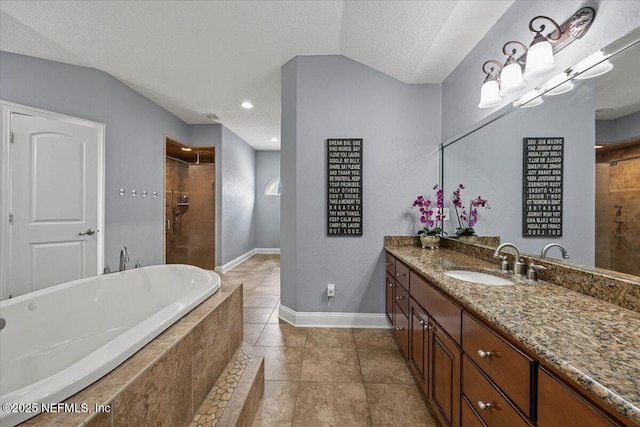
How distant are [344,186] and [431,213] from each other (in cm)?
86

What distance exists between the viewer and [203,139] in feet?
14.9

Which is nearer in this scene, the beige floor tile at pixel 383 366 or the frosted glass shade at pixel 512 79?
the frosted glass shade at pixel 512 79

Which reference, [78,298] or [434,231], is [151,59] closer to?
[78,298]

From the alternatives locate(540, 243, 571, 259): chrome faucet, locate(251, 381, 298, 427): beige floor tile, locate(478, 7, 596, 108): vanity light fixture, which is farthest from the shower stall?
locate(540, 243, 571, 259): chrome faucet

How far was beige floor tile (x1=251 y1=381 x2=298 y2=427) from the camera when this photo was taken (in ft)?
4.58

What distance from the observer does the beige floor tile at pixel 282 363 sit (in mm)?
1758

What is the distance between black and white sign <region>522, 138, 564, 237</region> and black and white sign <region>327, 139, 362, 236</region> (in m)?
1.30

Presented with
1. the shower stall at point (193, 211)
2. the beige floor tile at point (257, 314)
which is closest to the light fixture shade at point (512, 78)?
the beige floor tile at point (257, 314)

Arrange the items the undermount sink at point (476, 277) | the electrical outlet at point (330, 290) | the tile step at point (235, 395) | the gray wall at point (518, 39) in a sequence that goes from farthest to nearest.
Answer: the electrical outlet at point (330, 290) → the undermount sink at point (476, 277) → the tile step at point (235, 395) → the gray wall at point (518, 39)

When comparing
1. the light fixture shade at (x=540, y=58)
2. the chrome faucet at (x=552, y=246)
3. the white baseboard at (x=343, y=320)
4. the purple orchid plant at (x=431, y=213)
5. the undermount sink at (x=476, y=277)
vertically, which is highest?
the light fixture shade at (x=540, y=58)

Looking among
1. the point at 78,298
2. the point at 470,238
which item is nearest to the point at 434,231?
the point at 470,238

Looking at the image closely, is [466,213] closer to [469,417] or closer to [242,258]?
[469,417]

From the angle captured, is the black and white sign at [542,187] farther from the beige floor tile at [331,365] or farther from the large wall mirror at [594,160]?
the beige floor tile at [331,365]

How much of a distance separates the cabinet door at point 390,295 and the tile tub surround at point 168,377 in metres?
1.33
